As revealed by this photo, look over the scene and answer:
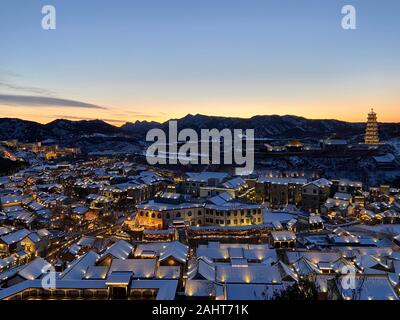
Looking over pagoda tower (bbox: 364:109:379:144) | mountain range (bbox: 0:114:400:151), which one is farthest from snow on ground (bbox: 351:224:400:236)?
mountain range (bbox: 0:114:400:151)

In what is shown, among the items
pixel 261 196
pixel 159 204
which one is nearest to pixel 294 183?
pixel 261 196

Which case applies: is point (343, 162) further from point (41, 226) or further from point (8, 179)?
point (8, 179)

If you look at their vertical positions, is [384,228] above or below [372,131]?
below

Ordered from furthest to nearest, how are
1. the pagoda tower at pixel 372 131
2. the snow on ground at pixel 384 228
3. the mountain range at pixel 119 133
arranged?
the mountain range at pixel 119 133, the pagoda tower at pixel 372 131, the snow on ground at pixel 384 228

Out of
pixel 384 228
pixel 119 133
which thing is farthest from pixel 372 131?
pixel 119 133

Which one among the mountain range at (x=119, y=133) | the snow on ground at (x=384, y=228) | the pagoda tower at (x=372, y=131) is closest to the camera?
the snow on ground at (x=384, y=228)

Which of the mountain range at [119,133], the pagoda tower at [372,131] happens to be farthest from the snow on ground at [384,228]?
the mountain range at [119,133]

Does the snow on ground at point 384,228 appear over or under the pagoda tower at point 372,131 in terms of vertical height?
under

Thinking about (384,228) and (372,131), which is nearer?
(384,228)

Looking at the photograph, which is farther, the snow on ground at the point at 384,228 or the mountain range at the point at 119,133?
the mountain range at the point at 119,133

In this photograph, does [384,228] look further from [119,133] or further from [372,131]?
[119,133]

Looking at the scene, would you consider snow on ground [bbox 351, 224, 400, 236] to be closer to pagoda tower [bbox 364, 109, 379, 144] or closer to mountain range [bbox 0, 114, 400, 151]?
pagoda tower [bbox 364, 109, 379, 144]

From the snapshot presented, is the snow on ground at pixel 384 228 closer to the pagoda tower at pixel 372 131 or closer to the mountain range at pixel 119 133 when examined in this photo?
the pagoda tower at pixel 372 131

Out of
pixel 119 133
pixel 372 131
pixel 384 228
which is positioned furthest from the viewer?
pixel 119 133
